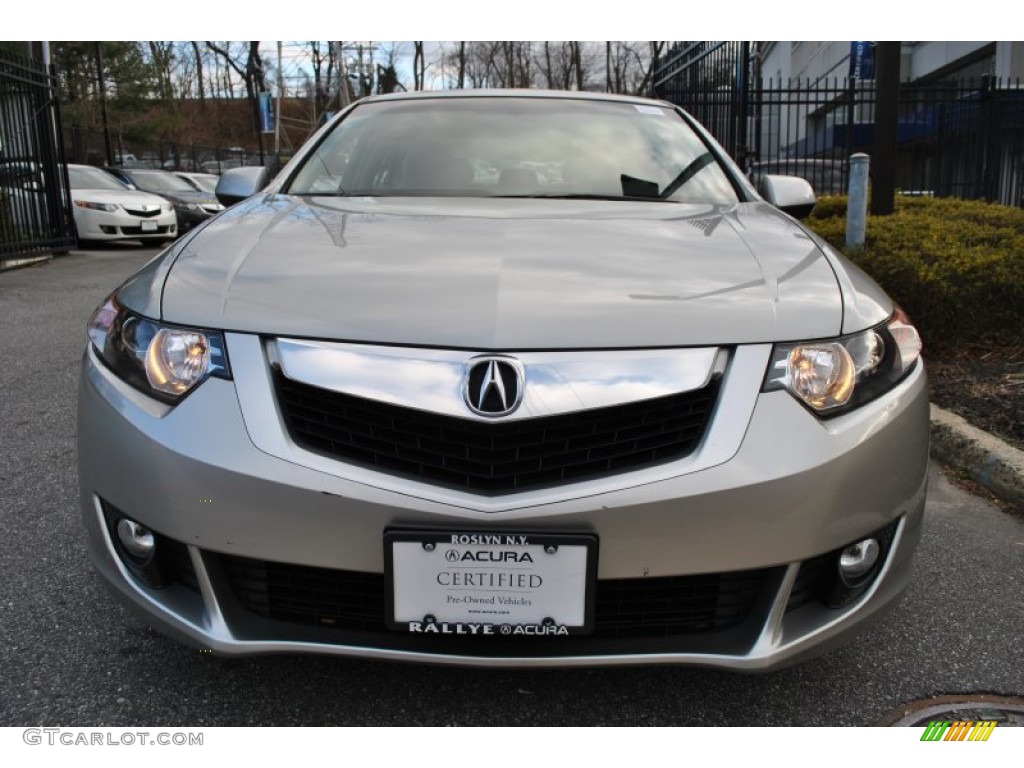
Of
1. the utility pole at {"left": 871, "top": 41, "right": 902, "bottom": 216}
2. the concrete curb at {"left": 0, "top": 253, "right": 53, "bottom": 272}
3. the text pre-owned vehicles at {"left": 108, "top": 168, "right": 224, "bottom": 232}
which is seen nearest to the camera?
the utility pole at {"left": 871, "top": 41, "right": 902, "bottom": 216}

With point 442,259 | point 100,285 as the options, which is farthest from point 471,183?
point 100,285

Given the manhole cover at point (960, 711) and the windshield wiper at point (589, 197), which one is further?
the windshield wiper at point (589, 197)

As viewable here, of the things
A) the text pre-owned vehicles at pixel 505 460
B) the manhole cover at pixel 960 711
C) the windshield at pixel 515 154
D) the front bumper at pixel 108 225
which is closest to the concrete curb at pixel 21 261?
the front bumper at pixel 108 225

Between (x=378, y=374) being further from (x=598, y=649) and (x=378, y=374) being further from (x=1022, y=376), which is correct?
(x=1022, y=376)

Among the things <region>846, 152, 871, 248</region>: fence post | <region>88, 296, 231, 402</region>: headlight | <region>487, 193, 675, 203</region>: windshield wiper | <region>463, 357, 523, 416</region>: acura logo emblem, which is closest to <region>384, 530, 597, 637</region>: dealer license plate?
<region>463, 357, 523, 416</region>: acura logo emblem

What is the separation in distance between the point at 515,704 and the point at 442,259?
991 millimetres

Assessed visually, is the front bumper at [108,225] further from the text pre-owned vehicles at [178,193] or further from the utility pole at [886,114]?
the utility pole at [886,114]

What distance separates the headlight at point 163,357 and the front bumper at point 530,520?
4cm

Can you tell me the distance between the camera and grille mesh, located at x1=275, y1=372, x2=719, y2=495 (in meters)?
1.62

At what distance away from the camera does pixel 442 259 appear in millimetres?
1937

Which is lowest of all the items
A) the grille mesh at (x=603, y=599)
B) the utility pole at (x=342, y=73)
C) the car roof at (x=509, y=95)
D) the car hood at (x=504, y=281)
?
the grille mesh at (x=603, y=599)

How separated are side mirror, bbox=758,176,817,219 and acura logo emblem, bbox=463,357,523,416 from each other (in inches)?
69.0

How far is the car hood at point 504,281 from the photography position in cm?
168
